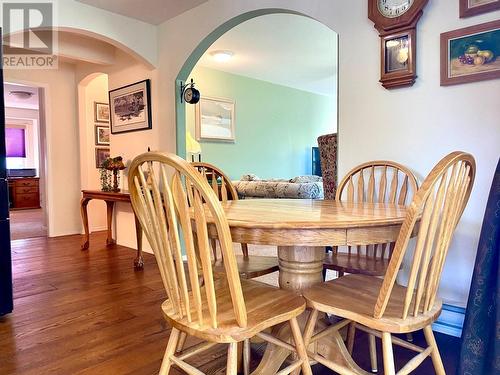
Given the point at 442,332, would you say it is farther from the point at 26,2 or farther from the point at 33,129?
the point at 33,129

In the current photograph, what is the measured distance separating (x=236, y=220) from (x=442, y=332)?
1.50 m

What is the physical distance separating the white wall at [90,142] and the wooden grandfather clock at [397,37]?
13.5 feet

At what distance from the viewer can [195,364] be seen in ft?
5.31

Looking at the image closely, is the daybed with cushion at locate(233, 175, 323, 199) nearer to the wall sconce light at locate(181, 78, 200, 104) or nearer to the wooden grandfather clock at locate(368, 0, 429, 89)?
the wall sconce light at locate(181, 78, 200, 104)

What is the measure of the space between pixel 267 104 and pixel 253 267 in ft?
16.9

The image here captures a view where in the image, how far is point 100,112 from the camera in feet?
17.1

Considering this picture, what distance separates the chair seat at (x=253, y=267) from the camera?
169 centimetres

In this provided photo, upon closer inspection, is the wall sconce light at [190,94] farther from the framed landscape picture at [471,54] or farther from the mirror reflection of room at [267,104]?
the framed landscape picture at [471,54]

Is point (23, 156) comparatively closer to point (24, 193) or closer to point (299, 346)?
point (24, 193)

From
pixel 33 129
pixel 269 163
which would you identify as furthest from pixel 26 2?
pixel 33 129

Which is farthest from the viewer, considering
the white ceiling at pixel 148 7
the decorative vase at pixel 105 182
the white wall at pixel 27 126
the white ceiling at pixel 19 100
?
the white wall at pixel 27 126

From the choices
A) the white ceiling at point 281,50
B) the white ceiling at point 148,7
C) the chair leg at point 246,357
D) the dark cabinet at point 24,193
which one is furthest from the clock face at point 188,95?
the dark cabinet at point 24,193

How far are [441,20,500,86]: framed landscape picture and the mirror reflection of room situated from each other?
216 centimetres

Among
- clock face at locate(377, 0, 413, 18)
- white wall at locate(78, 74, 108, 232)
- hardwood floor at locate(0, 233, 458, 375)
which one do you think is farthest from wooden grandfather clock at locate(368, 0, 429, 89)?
white wall at locate(78, 74, 108, 232)
